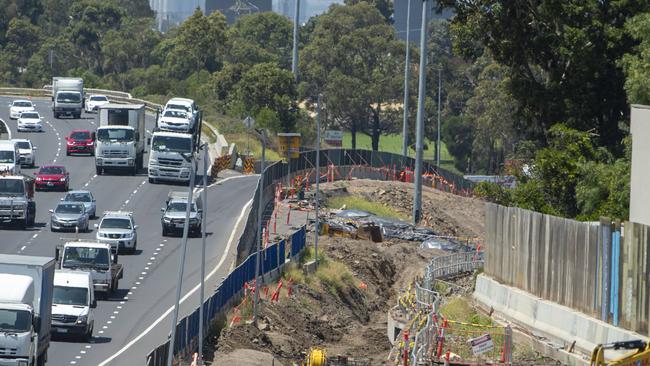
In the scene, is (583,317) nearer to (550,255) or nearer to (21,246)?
(550,255)

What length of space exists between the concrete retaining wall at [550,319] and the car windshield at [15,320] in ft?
40.8

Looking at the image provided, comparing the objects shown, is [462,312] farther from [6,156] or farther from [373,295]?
[6,156]

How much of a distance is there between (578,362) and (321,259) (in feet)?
106

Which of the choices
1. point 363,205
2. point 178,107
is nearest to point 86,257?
point 178,107

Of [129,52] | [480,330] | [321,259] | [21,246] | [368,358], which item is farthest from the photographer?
[129,52]

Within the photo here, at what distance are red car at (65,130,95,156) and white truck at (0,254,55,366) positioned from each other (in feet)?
163

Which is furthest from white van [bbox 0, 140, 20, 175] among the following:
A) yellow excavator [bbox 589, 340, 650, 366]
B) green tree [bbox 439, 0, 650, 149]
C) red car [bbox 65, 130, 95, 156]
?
yellow excavator [bbox 589, 340, 650, 366]

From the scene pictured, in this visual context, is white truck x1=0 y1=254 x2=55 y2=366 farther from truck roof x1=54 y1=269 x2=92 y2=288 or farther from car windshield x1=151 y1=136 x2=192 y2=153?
car windshield x1=151 y1=136 x2=192 y2=153

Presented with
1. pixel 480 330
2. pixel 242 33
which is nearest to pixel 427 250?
pixel 480 330

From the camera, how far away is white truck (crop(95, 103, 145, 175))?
72981 mm

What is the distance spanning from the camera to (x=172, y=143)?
70.4 m

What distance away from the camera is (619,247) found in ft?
104

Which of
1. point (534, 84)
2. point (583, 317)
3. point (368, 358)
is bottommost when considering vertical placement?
point (368, 358)

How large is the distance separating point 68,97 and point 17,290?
7123 cm
